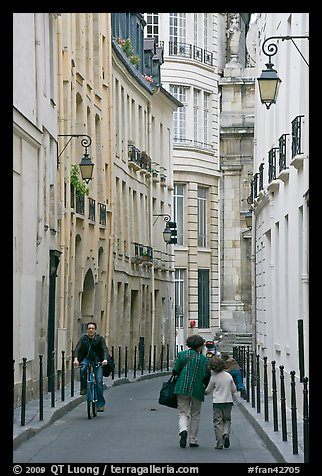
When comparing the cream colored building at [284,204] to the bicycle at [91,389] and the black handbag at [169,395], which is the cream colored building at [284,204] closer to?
the black handbag at [169,395]

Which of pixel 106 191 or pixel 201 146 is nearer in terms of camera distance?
pixel 106 191

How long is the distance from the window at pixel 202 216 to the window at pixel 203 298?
119 cm

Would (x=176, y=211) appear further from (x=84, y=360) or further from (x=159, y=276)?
(x=84, y=360)

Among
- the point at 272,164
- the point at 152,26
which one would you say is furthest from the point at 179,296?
the point at 272,164

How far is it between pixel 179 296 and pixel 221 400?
1443 inches

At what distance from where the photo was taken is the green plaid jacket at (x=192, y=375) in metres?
15.7

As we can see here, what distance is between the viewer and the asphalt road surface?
576 inches

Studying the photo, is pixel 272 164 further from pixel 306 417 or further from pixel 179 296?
pixel 179 296

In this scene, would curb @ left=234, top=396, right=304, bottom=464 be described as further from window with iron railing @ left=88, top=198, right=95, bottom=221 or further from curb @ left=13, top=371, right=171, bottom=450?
window with iron railing @ left=88, top=198, right=95, bottom=221

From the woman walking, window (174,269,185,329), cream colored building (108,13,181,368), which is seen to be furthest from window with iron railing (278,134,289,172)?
window (174,269,185,329)

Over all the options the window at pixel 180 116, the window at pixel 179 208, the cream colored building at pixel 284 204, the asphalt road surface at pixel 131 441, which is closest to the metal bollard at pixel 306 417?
the asphalt road surface at pixel 131 441

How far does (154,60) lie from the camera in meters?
45.9
